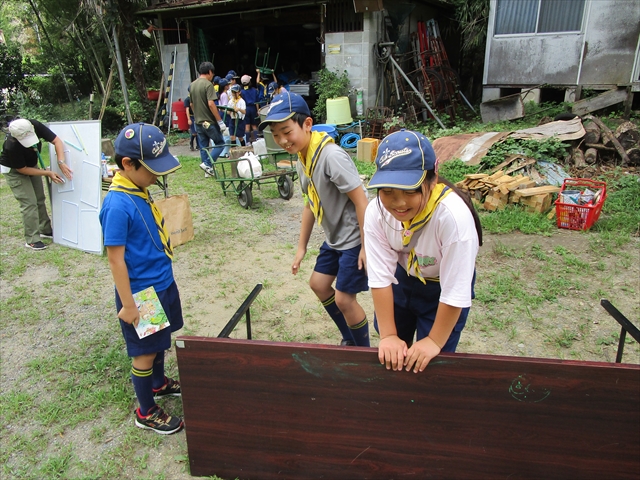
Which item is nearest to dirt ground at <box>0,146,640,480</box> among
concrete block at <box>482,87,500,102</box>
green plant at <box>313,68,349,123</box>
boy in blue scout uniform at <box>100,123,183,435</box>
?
boy in blue scout uniform at <box>100,123,183,435</box>

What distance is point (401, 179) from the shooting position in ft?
4.72

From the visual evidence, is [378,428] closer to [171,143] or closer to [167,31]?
[171,143]

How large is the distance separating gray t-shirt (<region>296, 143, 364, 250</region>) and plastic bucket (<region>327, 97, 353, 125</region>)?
8.18 metres

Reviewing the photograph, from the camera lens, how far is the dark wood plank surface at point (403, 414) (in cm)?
158

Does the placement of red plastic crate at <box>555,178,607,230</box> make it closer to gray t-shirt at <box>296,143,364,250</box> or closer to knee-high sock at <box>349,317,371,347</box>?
knee-high sock at <box>349,317,371,347</box>

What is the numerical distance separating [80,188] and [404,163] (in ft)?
15.9

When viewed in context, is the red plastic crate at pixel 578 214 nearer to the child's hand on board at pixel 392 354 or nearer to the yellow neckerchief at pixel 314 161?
the yellow neckerchief at pixel 314 161

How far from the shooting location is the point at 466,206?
160cm

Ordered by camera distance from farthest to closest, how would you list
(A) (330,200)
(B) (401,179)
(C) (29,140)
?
(C) (29,140) < (A) (330,200) < (B) (401,179)

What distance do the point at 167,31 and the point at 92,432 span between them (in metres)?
13.3

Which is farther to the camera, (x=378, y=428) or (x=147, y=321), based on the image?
(x=147, y=321)

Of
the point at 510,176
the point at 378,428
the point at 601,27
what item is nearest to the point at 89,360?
the point at 378,428

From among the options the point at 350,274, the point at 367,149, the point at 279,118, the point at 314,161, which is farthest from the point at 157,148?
the point at 367,149

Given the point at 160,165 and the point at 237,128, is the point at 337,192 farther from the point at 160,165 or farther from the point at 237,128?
the point at 237,128
